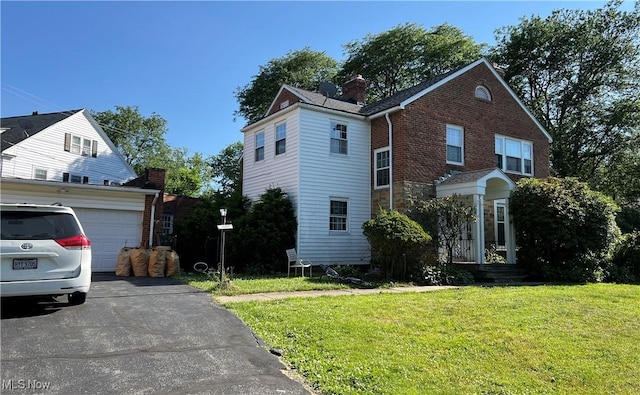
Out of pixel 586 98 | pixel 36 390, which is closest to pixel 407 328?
pixel 36 390

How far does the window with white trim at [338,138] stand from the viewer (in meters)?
16.3

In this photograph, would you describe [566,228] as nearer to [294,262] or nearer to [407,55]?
[294,262]

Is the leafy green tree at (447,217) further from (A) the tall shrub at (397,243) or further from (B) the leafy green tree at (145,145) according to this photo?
(B) the leafy green tree at (145,145)

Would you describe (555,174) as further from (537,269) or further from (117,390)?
(117,390)

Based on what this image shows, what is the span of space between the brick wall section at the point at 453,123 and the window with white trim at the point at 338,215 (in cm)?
197

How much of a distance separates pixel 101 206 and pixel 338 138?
338 inches

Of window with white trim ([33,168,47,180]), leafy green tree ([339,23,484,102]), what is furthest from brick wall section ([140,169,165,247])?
leafy green tree ([339,23,484,102])

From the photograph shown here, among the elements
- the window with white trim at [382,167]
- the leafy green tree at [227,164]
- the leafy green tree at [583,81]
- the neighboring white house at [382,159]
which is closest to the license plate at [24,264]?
the neighboring white house at [382,159]

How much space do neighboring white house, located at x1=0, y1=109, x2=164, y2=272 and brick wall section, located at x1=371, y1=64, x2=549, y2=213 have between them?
29.0ft

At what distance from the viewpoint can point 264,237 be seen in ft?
47.2

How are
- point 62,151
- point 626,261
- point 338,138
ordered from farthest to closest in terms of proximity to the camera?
point 62,151, point 338,138, point 626,261

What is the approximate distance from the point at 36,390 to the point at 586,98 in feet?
103

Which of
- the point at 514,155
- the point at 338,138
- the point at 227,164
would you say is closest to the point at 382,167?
the point at 338,138

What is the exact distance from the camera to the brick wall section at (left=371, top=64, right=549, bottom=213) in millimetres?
15891
